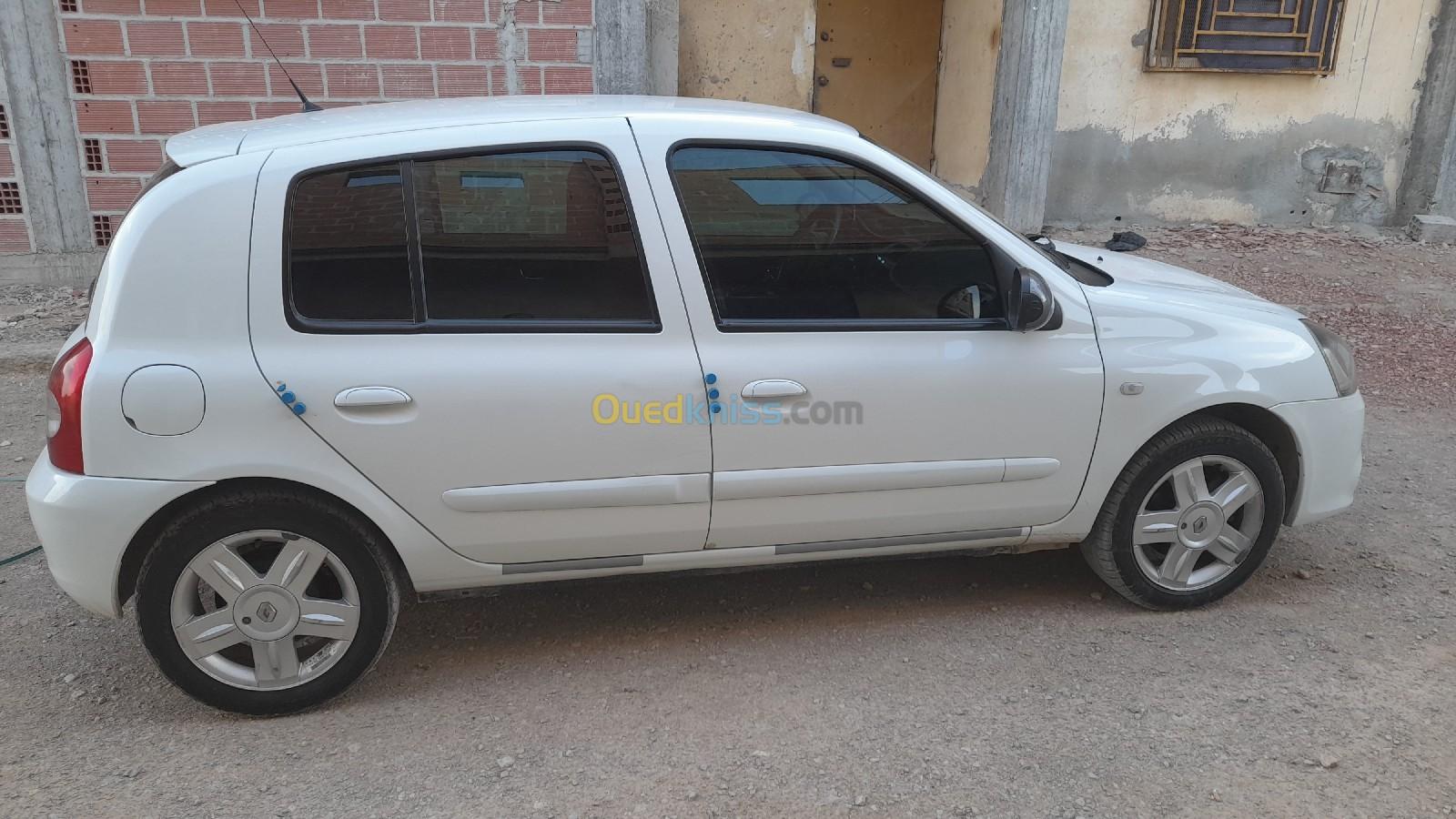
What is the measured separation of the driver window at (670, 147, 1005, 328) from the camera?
10.1 ft

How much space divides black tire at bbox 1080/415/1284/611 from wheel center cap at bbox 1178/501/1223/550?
159 mm

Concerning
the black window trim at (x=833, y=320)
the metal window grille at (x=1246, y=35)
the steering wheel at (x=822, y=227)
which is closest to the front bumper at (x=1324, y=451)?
the black window trim at (x=833, y=320)

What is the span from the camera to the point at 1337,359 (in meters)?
3.59

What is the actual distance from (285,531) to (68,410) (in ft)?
2.01

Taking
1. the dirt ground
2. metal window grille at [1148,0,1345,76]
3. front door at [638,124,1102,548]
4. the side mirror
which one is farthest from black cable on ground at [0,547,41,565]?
metal window grille at [1148,0,1345,76]

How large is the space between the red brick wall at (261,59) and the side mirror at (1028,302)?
16.2 feet

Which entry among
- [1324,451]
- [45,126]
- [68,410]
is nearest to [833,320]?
[1324,451]

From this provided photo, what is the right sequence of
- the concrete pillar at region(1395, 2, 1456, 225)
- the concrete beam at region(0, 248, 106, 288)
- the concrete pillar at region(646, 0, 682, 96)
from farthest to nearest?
the concrete pillar at region(1395, 2, 1456, 225) → the concrete pillar at region(646, 0, 682, 96) → the concrete beam at region(0, 248, 106, 288)

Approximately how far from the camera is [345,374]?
281 cm

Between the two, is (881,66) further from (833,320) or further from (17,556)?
(17,556)

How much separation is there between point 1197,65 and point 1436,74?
A: 2.29 meters

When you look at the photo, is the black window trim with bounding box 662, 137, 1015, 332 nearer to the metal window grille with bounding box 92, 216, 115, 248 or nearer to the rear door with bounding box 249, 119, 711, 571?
the rear door with bounding box 249, 119, 711, 571

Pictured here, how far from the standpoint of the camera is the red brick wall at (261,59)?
6797 millimetres

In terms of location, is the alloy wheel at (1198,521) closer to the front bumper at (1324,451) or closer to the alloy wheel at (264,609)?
the front bumper at (1324,451)
